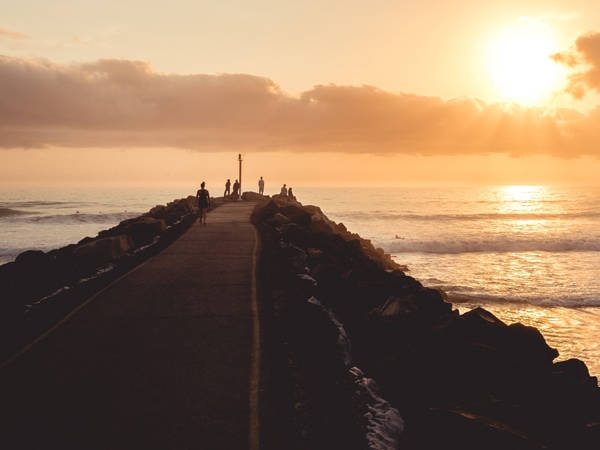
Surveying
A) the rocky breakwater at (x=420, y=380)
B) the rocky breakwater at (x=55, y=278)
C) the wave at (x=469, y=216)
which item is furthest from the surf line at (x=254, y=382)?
the wave at (x=469, y=216)

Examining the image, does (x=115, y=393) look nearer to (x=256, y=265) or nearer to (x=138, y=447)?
(x=138, y=447)

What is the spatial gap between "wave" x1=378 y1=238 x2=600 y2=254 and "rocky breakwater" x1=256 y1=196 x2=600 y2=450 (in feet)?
113

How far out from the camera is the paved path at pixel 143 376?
6715 millimetres

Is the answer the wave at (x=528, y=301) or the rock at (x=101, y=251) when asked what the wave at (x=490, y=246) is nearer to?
the wave at (x=528, y=301)

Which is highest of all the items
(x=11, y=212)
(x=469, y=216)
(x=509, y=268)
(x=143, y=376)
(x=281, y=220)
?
(x=281, y=220)

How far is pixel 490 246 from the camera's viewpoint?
49125mm

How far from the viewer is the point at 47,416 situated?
23.6ft

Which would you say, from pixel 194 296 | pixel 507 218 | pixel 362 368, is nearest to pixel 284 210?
pixel 194 296

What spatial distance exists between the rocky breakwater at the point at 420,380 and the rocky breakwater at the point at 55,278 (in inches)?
200

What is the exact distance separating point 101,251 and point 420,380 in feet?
46.2

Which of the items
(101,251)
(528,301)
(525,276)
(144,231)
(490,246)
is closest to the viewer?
(101,251)

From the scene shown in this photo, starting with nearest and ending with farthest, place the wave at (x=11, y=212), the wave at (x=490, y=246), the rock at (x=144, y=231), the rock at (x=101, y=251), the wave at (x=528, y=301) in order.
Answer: the rock at (x=101, y=251), the wave at (x=528, y=301), the rock at (x=144, y=231), the wave at (x=490, y=246), the wave at (x=11, y=212)

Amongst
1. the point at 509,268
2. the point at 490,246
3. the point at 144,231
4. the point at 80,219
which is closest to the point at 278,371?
the point at 144,231

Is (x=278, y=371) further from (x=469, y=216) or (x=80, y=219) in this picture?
(x=469, y=216)
